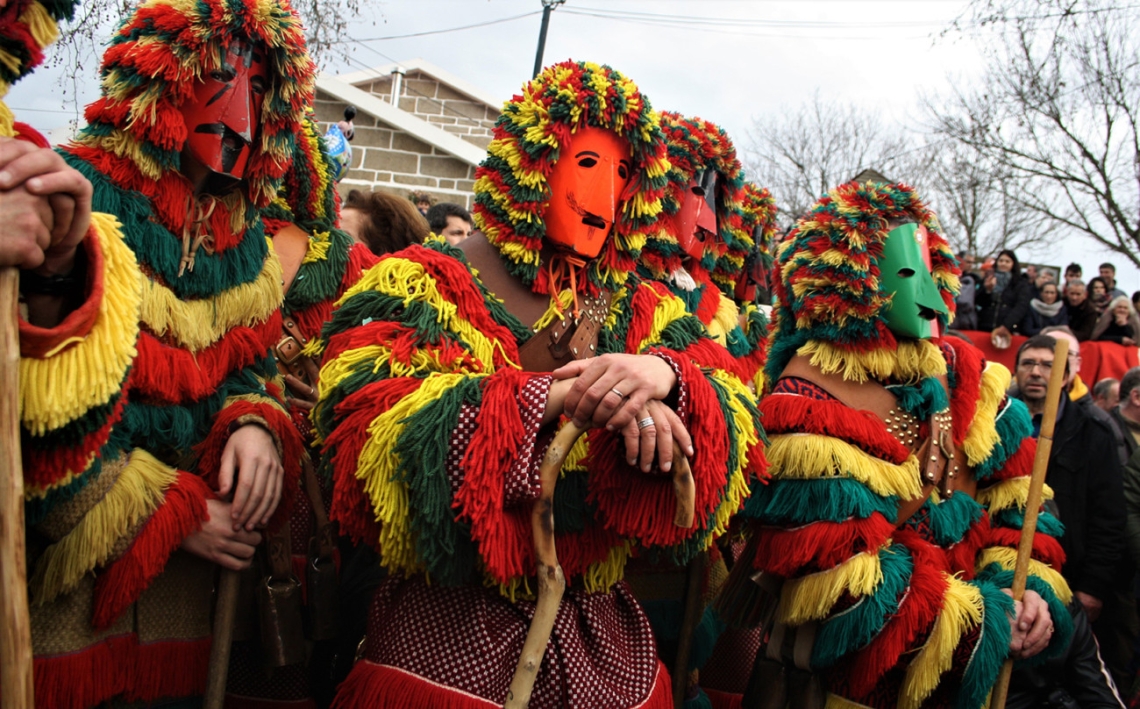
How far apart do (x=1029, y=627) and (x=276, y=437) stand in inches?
97.8

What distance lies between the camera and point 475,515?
188 cm

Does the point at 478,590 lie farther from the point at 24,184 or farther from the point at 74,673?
the point at 24,184

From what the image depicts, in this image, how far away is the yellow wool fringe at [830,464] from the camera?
2721 millimetres

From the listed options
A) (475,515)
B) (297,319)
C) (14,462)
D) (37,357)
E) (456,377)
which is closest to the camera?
(14,462)

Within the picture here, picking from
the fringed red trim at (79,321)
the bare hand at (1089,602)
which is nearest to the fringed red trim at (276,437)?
the fringed red trim at (79,321)

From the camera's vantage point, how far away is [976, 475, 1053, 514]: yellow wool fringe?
317 cm

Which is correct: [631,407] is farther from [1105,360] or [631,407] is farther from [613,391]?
[1105,360]

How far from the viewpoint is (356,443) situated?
2.00 metres

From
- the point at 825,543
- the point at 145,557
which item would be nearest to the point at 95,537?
the point at 145,557

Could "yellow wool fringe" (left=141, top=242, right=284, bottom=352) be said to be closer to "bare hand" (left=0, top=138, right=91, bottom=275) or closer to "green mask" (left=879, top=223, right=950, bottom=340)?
"bare hand" (left=0, top=138, right=91, bottom=275)

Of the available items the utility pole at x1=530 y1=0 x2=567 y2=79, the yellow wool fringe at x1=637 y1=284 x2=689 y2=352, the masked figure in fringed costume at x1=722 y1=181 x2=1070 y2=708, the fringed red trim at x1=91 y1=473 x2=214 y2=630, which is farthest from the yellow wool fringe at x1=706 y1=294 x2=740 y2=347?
the utility pole at x1=530 y1=0 x2=567 y2=79

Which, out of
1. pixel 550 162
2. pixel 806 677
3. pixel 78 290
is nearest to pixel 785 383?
pixel 806 677

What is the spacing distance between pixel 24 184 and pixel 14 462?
47cm

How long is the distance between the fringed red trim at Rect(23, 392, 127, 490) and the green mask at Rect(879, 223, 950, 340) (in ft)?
7.67
